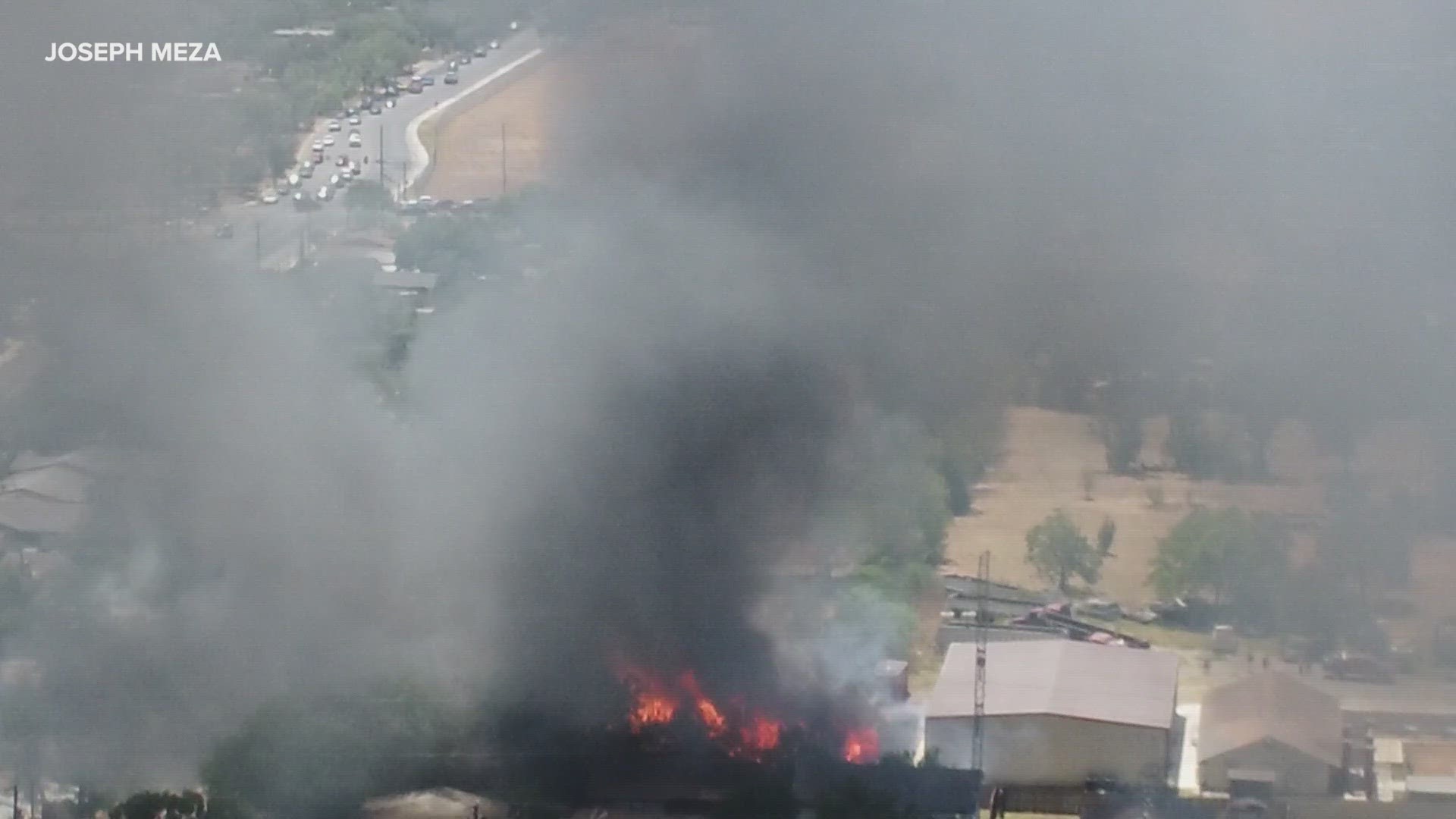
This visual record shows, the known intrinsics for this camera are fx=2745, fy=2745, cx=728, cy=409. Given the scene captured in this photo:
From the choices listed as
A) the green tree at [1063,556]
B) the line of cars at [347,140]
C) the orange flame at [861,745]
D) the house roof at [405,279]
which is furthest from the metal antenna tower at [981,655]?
the line of cars at [347,140]

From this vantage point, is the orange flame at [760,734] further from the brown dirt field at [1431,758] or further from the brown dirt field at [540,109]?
the brown dirt field at [540,109]

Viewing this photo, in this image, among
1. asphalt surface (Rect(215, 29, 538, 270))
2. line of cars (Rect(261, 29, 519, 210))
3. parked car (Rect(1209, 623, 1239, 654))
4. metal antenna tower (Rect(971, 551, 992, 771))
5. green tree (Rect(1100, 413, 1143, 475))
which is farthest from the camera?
line of cars (Rect(261, 29, 519, 210))

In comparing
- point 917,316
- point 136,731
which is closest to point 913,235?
point 917,316

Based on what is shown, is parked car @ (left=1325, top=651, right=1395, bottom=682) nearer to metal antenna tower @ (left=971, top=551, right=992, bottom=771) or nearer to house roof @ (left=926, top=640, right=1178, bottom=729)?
house roof @ (left=926, top=640, right=1178, bottom=729)

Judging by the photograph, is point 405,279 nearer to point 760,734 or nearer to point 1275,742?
point 760,734

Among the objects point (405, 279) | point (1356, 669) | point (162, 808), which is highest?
point (405, 279)

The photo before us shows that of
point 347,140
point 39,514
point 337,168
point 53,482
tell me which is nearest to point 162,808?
point 39,514

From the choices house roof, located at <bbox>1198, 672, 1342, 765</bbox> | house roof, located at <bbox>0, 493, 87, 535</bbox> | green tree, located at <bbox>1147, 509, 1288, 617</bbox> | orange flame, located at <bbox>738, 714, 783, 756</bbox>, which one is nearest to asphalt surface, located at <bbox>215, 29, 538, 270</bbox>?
Result: house roof, located at <bbox>0, 493, 87, 535</bbox>
